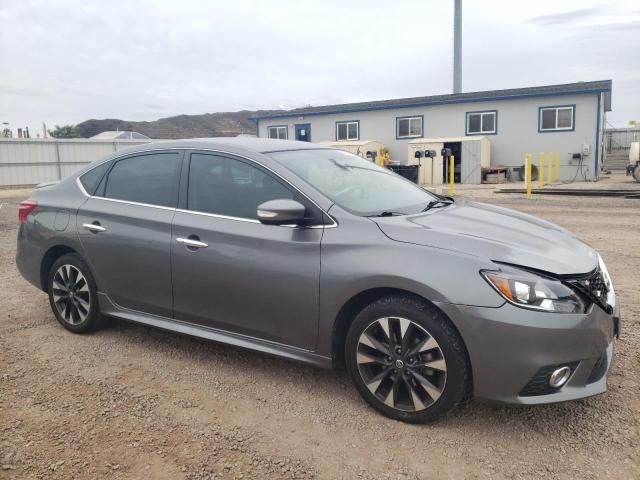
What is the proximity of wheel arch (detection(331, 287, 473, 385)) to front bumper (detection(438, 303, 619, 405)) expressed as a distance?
0.30 m

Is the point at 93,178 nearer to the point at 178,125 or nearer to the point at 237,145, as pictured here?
the point at 237,145

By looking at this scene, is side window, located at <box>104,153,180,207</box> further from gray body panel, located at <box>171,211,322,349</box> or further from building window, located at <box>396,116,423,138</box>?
building window, located at <box>396,116,423,138</box>

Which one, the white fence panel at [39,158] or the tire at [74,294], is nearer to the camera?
the tire at [74,294]

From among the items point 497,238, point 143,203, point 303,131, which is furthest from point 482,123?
point 497,238

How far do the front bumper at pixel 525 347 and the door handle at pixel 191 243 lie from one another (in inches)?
63.9

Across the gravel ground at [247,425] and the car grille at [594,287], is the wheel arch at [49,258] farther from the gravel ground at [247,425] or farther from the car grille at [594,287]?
the car grille at [594,287]

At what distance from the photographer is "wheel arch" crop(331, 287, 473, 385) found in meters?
2.93

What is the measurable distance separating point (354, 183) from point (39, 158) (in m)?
28.2

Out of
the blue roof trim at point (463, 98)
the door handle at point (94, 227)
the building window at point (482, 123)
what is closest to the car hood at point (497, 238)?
the door handle at point (94, 227)

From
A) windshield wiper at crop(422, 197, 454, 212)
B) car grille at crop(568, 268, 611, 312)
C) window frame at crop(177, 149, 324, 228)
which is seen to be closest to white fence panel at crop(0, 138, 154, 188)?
window frame at crop(177, 149, 324, 228)

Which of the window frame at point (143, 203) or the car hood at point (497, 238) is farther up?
the window frame at point (143, 203)

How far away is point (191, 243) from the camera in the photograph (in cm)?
356

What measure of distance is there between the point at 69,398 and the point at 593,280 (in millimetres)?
3122

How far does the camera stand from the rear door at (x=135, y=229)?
3.77 m
